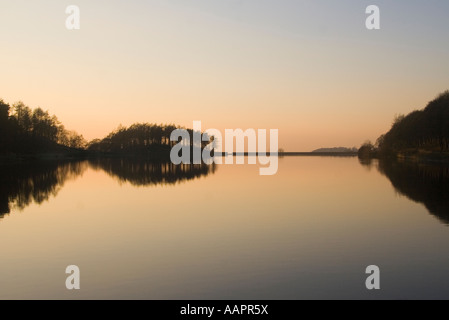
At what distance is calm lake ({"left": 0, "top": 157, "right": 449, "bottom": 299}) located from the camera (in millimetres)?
12516

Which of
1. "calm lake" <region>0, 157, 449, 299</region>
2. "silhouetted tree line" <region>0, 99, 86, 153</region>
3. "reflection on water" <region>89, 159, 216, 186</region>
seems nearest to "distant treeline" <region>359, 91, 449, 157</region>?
"reflection on water" <region>89, 159, 216, 186</region>

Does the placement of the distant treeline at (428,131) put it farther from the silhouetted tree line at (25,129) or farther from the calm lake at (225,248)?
the silhouetted tree line at (25,129)

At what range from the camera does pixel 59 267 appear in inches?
588

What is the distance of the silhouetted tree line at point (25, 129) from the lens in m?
112

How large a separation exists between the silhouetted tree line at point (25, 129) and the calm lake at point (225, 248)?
8999 cm

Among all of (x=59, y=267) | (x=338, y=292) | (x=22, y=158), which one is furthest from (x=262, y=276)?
(x=22, y=158)

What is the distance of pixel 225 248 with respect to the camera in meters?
17.5

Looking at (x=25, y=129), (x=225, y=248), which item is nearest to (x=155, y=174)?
(x=225, y=248)

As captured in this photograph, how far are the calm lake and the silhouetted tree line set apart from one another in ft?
295

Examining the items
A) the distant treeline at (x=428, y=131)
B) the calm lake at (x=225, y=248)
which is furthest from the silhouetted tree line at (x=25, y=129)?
the distant treeline at (x=428, y=131)

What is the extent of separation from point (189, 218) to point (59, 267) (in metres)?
11.0

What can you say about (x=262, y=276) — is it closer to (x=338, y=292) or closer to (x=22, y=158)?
(x=338, y=292)

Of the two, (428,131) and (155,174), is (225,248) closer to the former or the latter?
(155,174)
